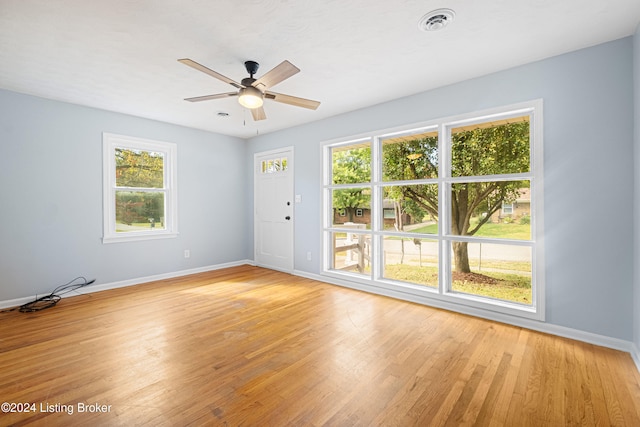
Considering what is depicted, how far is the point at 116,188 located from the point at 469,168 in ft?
16.2

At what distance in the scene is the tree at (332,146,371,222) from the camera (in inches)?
170

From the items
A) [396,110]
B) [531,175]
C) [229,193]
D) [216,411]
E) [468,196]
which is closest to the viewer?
[216,411]

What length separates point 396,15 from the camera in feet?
7.18

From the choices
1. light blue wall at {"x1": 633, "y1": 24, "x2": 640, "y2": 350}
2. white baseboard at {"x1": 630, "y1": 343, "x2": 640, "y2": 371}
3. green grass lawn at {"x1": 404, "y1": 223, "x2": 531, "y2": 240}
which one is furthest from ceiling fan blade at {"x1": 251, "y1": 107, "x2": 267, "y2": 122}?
white baseboard at {"x1": 630, "y1": 343, "x2": 640, "y2": 371}

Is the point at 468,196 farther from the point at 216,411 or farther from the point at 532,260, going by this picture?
the point at 216,411

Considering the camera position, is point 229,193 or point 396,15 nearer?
point 396,15

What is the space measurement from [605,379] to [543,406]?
2.29 feet

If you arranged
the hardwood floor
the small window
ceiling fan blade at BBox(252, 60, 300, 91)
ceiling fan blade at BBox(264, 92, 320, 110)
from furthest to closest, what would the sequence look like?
1. the small window
2. ceiling fan blade at BBox(264, 92, 320, 110)
3. ceiling fan blade at BBox(252, 60, 300, 91)
4. the hardwood floor

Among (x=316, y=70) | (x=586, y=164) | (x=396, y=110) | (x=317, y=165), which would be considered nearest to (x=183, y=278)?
(x=317, y=165)

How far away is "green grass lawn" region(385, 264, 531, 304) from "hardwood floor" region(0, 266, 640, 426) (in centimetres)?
42

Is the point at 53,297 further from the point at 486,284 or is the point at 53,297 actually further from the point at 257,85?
the point at 486,284

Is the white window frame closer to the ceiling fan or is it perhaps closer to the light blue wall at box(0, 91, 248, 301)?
the light blue wall at box(0, 91, 248, 301)

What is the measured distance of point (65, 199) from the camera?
155 inches

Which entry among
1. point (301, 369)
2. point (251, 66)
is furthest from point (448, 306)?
point (251, 66)
